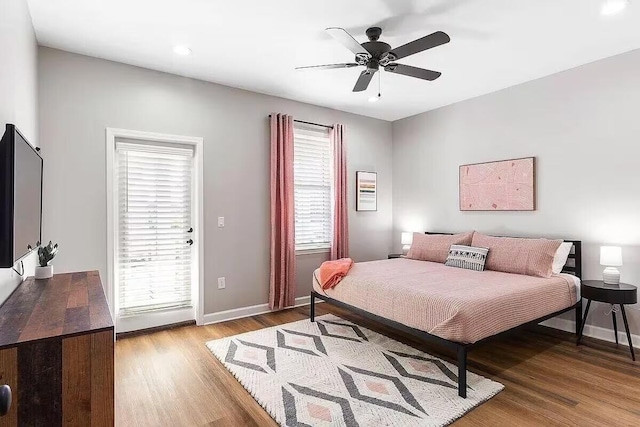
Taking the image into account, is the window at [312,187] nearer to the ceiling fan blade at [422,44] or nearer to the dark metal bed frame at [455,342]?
the dark metal bed frame at [455,342]

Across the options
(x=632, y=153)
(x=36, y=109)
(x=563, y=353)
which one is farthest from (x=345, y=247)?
(x=36, y=109)

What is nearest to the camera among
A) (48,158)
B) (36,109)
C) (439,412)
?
(439,412)

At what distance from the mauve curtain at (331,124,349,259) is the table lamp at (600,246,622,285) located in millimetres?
2827

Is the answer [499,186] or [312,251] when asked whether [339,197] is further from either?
[499,186]

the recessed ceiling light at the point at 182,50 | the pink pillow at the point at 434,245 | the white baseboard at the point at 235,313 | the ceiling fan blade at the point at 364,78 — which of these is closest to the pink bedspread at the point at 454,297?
the pink pillow at the point at 434,245

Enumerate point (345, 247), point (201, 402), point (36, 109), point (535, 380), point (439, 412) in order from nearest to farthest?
point (439, 412)
point (201, 402)
point (535, 380)
point (36, 109)
point (345, 247)

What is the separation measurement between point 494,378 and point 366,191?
3.18 metres

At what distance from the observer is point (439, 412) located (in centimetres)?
214

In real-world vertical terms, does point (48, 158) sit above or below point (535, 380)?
above

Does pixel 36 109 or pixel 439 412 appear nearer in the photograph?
pixel 439 412

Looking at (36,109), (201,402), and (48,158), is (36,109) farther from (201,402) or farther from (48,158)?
(201,402)

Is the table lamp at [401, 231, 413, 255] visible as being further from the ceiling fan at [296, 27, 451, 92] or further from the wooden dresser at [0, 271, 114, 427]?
the wooden dresser at [0, 271, 114, 427]

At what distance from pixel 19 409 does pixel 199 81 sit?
3417 mm

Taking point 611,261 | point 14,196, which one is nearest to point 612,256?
point 611,261
